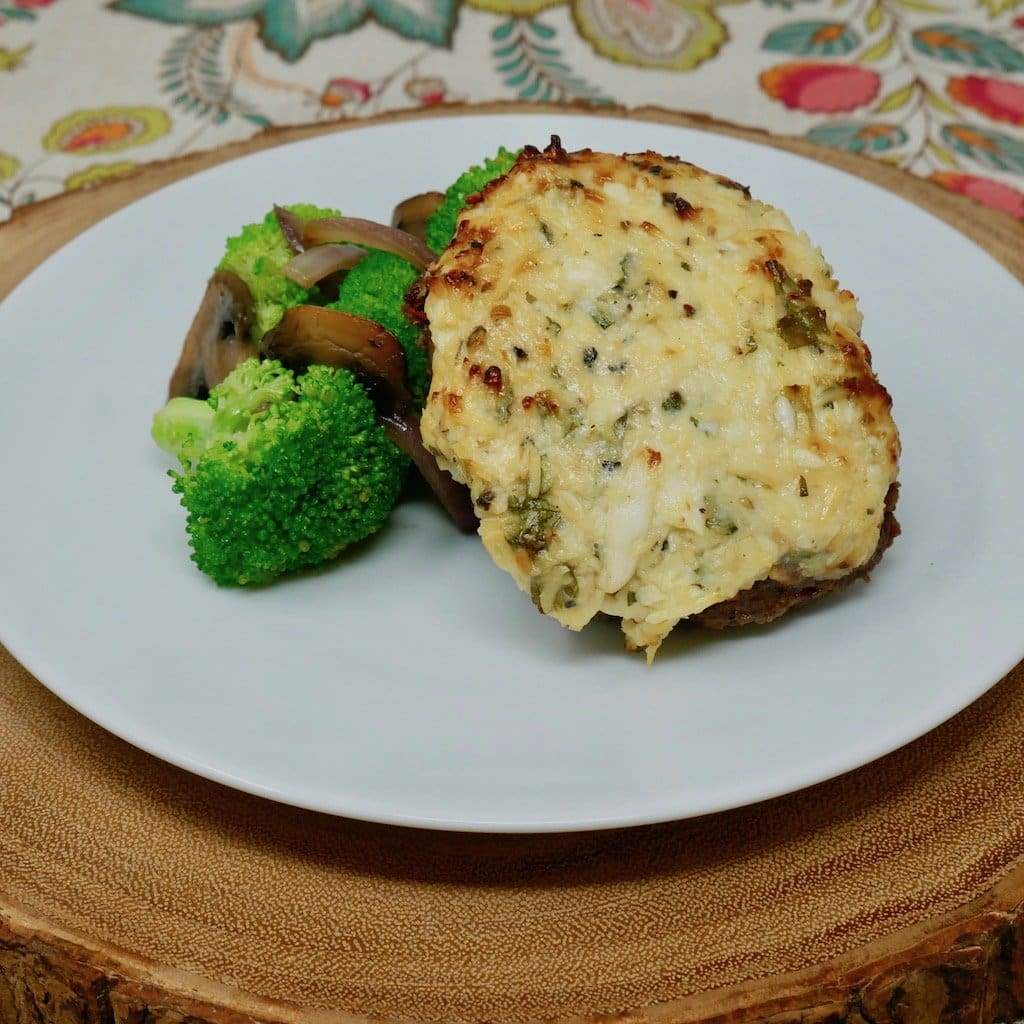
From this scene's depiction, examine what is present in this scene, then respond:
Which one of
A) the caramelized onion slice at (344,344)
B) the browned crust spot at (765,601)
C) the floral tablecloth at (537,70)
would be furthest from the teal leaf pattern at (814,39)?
the browned crust spot at (765,601)

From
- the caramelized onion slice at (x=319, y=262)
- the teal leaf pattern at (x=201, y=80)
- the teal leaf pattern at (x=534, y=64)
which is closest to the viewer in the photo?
the caramelized onion slice at (x=319, y=262)

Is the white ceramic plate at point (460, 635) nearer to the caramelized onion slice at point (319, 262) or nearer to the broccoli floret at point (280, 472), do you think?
the broccoli floret at point (280, 472)

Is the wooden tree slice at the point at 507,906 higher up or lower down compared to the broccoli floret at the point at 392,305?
lower down

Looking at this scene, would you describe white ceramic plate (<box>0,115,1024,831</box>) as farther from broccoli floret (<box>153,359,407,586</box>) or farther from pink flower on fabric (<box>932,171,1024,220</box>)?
pink flower on fabric (<box>932,171,1024,220</box>)

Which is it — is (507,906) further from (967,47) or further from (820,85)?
(967,47)

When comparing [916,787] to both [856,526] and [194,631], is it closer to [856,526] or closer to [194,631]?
[856,526]

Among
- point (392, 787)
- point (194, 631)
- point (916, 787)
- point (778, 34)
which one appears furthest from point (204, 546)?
A: point (778, 34)

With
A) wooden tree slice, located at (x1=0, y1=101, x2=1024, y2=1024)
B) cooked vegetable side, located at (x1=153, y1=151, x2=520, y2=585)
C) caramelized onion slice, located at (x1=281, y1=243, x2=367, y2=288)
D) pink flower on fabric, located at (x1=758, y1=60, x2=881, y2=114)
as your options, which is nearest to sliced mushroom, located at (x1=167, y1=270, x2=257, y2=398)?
cooked vegetable side, located at (x1=153, y1=151, x2=520, y2=585)
